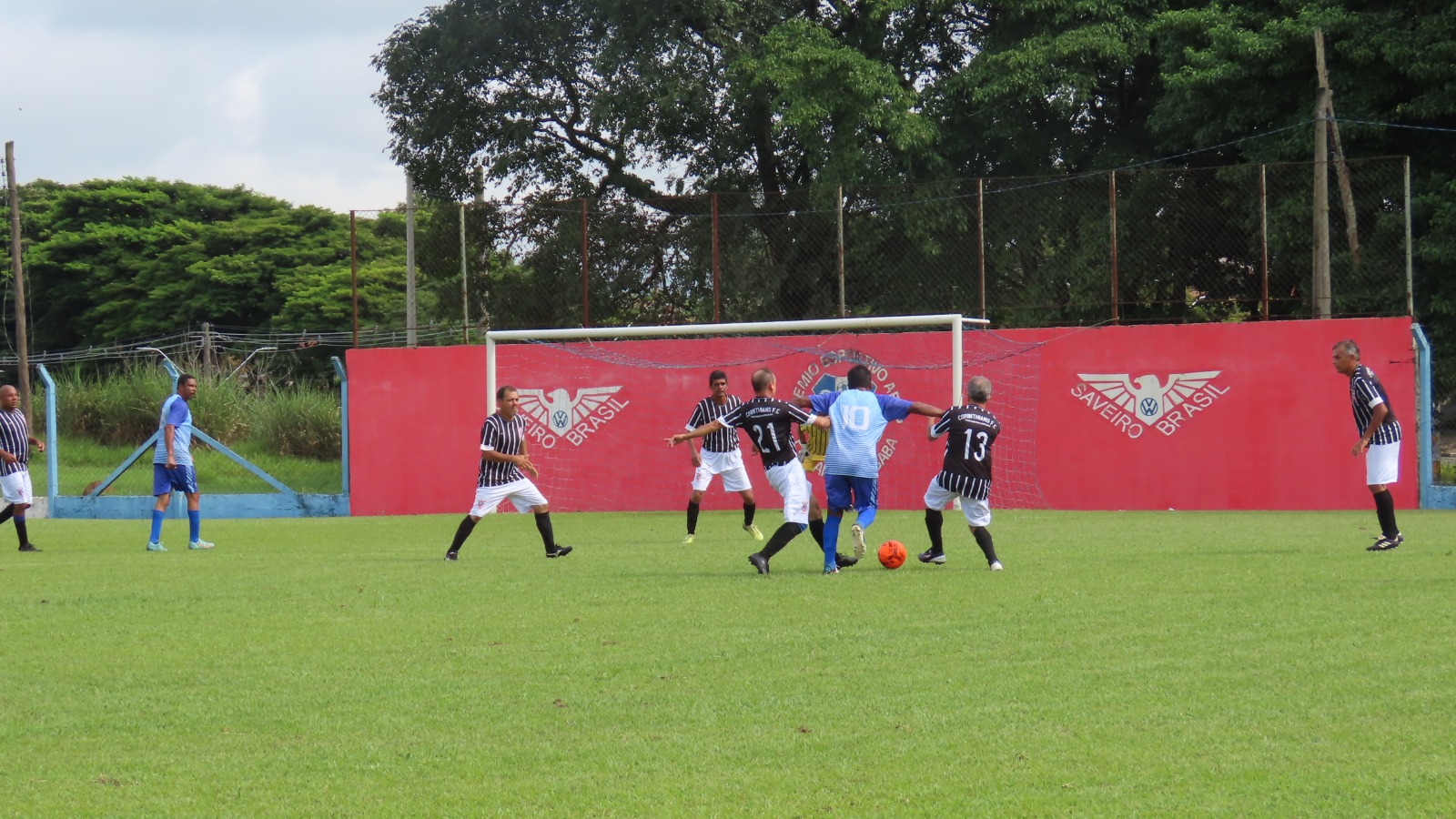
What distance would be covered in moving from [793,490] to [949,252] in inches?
455

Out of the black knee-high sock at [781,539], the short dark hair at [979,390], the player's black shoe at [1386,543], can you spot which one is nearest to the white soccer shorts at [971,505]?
the short dark hair at [979,390]

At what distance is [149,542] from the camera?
16031 millimetres

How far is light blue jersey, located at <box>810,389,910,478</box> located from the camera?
11531mm

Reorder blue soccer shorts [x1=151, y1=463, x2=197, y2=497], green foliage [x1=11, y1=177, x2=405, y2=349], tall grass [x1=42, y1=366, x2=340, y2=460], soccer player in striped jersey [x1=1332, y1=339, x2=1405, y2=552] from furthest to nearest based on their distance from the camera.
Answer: green foliage [x1=11, y1=177, x2=405, y2=349], tall grass [x1=42, y1=366, x2=340, y2=460], blue soccer shorts [x1=151, y1=463, x2=197, y2=497], soccer player in striped jersey [x1=1332, y1=339, x2=1405, y2=552]

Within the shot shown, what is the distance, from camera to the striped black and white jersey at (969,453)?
449 inches

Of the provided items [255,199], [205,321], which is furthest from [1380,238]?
[255,199]

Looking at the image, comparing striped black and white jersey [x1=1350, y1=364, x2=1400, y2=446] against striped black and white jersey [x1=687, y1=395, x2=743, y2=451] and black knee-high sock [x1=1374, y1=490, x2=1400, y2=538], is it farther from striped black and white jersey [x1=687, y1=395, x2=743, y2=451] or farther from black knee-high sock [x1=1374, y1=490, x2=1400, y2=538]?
striped black and white jersey [x1=687, y1=395, x2=743, y2=451]

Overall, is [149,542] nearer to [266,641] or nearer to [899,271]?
[266,641]

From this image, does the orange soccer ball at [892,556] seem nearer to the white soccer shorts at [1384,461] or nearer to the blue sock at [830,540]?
the blue sock at [830,540]

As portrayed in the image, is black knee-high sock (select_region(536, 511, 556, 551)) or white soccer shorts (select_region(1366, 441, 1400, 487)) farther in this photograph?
black knee-high sock (select_region(536, 511, 556, 551))

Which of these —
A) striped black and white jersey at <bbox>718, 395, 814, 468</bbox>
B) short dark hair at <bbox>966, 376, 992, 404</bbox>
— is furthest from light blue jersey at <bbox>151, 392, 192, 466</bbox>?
short dark hair at <bbox>966, 376, 992, 404</bbox>

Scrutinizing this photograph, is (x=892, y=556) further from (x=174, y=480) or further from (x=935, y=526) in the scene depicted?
(x=174, y=480)

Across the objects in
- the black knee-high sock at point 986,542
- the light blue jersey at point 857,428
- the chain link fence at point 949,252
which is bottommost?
the black knee-high sock at point 986,542

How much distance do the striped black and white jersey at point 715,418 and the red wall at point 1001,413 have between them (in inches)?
195
